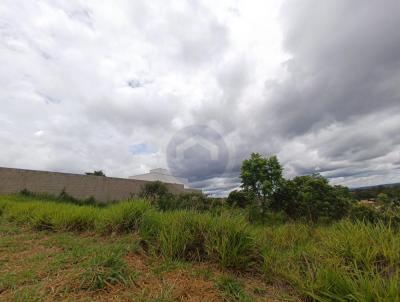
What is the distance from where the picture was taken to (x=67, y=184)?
1891 cm

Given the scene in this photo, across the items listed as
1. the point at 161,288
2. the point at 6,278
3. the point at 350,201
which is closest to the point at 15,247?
the point at 6,278

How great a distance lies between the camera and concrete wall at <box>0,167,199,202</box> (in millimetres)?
15172

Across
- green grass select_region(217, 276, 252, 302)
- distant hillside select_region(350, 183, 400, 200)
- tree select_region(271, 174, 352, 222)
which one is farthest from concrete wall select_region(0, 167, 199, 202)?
distant hillside select_region(350, 183, 400, 200)

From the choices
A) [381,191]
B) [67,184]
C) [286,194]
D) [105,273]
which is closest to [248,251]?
[105,273]

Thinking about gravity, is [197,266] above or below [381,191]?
below

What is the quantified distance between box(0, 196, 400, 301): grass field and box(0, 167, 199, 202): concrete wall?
11878 mm

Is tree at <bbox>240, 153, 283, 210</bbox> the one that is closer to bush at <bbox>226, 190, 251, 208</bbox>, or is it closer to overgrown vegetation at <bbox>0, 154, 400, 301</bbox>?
bush at <bbox>226, 190, 251, 208</bbox>

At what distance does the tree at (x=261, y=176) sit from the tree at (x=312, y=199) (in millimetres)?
627

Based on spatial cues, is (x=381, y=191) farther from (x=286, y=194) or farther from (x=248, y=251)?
(x=248, y=251)

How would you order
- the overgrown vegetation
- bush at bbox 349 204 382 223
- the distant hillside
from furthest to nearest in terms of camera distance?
the distant hillside, bush at bbox 349 204 382 223, the overgrown vegetation

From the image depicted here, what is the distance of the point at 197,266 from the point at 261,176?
15622 mm

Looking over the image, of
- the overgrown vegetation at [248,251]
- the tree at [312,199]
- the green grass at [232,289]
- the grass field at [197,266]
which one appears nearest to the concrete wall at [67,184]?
the overgrown vegetation at [248,251]

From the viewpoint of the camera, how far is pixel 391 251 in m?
1.89

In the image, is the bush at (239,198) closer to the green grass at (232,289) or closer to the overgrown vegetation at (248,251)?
the overgrown vegetation at (248,251)
